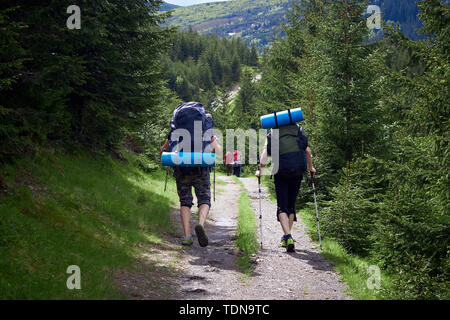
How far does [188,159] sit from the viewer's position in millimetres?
6234

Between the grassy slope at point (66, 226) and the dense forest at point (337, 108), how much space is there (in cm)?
37

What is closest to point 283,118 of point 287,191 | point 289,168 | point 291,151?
point 291,151

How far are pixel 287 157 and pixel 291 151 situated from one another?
0.15m

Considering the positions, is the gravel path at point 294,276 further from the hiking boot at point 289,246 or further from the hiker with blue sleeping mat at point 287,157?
the hiker with blue sleeping mat at point 287,157

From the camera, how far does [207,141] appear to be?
6.43 metres

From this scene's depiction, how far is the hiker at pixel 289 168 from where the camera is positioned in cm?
668

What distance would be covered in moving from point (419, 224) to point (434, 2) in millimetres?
4329

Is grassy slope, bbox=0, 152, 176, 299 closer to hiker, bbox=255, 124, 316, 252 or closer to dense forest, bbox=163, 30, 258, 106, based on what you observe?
hiker, bbox=255, 124, 316, 252

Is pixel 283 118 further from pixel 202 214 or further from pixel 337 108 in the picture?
pixel 337 108

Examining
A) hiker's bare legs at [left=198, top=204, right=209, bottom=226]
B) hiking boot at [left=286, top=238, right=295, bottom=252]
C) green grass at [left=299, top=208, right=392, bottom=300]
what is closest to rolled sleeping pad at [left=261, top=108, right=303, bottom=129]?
hiker's bare legs at [left=198, top=204, right=209, bottom=226]

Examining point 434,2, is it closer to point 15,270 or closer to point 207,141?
point 207,141

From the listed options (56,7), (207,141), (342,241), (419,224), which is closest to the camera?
(419,224)

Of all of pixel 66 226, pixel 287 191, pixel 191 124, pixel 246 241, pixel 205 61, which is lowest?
pixel 246 241
